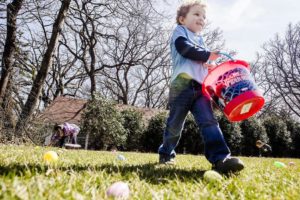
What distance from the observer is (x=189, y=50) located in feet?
9.81

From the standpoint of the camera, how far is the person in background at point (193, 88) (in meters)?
2.78

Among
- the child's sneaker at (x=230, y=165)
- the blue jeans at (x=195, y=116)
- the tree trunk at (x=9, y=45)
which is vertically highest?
the tree trunk at (x=9, y=45)

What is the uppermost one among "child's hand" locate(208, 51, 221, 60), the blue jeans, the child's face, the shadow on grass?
the child's face

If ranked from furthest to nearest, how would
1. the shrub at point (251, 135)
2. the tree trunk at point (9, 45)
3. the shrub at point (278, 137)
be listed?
the shrub at point (278, 137)
the shrub at point (251, 135)
the tree trunk at point (9, 45)

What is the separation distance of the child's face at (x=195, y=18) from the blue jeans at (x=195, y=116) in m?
0.60

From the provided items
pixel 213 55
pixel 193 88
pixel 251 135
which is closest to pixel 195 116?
pixel 193 88

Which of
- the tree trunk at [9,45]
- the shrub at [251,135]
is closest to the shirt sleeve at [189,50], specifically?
the tree trunk at [9,45]

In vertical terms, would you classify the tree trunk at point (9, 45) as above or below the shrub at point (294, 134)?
above

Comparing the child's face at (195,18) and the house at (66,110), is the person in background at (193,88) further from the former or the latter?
the house at (66,110)

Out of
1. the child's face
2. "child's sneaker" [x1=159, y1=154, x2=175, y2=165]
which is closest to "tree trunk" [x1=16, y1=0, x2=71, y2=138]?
"child's sneaker" [x1=159, y1=154, x2=175, y2=165]

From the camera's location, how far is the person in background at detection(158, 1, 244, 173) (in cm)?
278

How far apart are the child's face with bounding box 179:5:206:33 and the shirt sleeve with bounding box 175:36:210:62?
0.31 meters

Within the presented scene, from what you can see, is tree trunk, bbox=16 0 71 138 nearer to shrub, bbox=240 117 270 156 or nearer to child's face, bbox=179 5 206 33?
child's face, bbox=179 5 206 33

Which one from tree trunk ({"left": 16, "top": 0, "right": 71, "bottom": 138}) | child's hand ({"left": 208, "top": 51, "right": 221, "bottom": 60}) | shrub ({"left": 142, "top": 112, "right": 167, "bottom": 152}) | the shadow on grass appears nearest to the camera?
the shadow on grass
